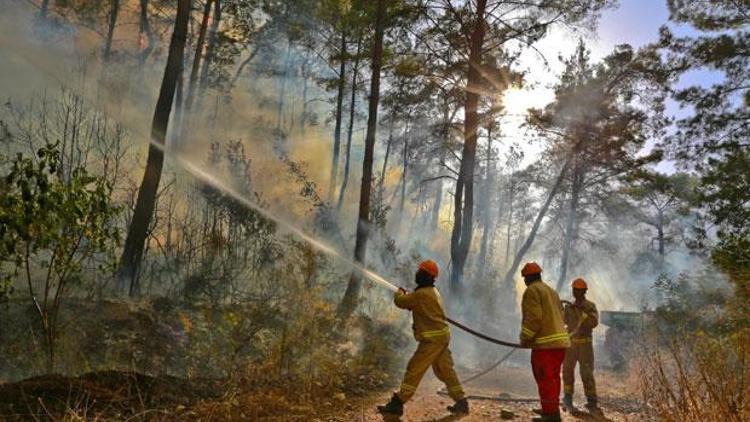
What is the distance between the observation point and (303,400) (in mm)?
5918

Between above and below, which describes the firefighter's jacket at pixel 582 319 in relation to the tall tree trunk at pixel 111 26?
below

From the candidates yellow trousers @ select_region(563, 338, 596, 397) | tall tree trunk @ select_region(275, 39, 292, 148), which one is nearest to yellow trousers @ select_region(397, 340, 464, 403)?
yellow trousers @ select_region(563, 338, 596, 397)

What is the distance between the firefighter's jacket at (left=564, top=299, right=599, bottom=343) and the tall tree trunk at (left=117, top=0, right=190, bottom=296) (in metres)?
6.91

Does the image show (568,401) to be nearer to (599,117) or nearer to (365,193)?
(365,193)

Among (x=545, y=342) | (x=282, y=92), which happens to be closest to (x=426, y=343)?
(x=545, y=342)

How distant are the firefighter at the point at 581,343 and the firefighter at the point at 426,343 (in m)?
2.71

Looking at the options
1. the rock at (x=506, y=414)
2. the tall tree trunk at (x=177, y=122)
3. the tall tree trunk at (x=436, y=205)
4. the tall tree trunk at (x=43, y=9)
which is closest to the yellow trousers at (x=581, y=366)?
the rock at (x=506, y=414)

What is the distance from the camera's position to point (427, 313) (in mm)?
6426

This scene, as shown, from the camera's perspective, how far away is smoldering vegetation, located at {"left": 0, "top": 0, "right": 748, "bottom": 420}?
513cm

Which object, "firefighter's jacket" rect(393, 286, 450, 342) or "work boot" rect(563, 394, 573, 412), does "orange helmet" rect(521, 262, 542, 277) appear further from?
"work boot" rect(563, 394, 573, 412)

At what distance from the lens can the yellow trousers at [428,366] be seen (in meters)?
6.26

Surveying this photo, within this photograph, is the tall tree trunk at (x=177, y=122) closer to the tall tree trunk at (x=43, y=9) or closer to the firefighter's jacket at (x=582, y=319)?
the tall tree trunk at (x=43, y=9)

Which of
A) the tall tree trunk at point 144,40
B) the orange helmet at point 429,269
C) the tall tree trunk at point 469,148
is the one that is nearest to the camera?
the orange helmet at point 429,269

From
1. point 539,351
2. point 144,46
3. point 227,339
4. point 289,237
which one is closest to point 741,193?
point 539,351
